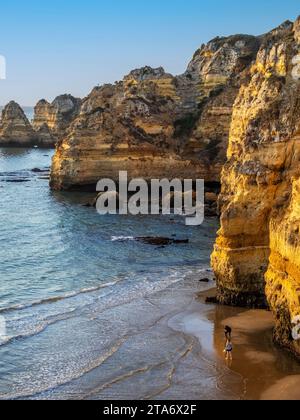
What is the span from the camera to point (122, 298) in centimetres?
2909

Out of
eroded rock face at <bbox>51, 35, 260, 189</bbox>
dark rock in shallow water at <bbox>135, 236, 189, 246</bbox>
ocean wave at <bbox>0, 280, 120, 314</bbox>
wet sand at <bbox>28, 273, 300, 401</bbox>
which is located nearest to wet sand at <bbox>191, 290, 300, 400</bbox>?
wet sand at <bbox>28, 273, 300, 401</bbox>

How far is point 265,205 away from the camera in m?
24.5

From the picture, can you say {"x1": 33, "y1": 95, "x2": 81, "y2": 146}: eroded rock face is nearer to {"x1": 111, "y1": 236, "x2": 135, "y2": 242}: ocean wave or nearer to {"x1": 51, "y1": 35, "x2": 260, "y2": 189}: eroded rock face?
{"x1": 51, "y1": 35, "x2": 260, "y2": 189}: eroded rock face

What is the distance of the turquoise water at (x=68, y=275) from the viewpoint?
21.4m

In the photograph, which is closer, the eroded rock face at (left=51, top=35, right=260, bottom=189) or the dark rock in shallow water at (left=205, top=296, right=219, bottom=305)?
the dark rock in shallow water at (left=205, top=296, right=219, bottom=305)

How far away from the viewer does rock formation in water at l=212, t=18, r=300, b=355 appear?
21344 millimetres

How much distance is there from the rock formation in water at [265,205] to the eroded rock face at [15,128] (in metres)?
101

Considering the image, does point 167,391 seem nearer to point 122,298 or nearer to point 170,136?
point 122,298

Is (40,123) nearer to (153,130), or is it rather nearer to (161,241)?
(153,130)

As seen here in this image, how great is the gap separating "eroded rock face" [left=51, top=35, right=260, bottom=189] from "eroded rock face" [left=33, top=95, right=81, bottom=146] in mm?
64069

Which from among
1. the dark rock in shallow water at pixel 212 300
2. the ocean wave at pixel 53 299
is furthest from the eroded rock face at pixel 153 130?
the dark rock in shallow water at pixel 212 300

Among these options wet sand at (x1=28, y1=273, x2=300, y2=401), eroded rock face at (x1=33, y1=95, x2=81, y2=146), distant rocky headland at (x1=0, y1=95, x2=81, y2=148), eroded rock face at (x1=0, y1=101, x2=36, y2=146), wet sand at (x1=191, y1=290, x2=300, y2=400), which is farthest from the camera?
eroded rock face at (x1=33, y1=95, x2=81, y2=146)

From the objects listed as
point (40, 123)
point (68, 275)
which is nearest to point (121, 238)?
point (68, 275)

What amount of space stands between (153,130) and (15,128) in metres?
68.3
